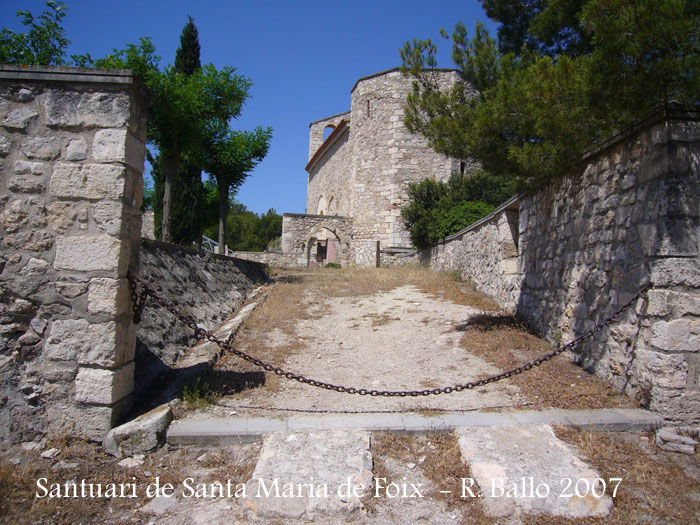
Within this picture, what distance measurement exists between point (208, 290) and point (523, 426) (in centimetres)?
522

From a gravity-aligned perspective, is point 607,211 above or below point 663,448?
above

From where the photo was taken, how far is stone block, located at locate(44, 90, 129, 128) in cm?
310

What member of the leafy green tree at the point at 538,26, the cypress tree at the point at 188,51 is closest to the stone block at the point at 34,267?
the leafy green tree at the point at 538,26

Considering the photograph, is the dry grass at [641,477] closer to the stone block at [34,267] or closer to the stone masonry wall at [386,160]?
the stone block at [34,267]

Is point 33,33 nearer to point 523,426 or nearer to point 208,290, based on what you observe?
point 208,290

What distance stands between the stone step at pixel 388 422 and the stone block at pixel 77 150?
81.6 inches

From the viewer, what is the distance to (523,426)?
10.3ft

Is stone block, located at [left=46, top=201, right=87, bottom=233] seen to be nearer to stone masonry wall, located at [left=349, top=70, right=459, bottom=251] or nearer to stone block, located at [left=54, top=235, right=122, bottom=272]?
stone block, located at [left=54, top=235, right=122, bottom=272]

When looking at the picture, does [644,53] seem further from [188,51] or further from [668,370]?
[188,51]

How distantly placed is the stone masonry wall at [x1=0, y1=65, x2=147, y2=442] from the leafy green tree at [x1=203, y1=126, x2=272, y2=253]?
35.8ft

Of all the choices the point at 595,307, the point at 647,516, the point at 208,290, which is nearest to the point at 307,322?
the point at 208,290

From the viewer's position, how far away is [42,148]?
3.10m

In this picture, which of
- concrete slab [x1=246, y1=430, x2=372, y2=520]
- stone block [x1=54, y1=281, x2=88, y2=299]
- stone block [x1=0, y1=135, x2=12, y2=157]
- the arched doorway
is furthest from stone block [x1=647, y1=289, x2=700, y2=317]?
the arched doorway

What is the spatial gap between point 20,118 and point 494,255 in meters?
7.50
